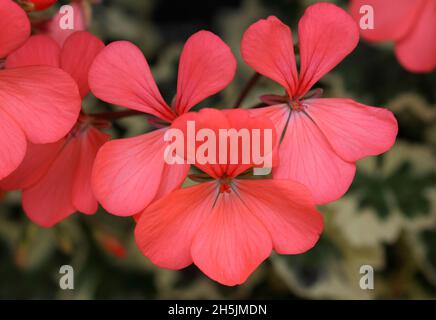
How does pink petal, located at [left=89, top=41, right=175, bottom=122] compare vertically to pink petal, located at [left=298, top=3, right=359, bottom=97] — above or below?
below

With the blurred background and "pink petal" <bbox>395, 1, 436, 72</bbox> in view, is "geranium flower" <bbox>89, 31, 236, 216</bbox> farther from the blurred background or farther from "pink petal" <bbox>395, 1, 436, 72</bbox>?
the blurred background

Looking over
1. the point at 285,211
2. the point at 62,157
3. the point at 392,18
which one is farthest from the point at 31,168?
the point at 392,18

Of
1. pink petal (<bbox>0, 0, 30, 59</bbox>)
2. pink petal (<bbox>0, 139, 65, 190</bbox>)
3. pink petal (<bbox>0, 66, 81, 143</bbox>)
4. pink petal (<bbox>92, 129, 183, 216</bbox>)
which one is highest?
pink petal (<bbox>0, 0, 30, 59</bbox>)

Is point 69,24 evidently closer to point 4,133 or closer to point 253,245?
point 4,133

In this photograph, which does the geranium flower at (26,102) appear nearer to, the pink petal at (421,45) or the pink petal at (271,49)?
the pink petal at (271,49)

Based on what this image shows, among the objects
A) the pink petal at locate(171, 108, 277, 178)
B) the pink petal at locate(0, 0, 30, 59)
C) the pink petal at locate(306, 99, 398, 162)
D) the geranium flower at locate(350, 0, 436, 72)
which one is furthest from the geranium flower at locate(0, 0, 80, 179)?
the geranium flower at locate(350, 0, 436, 72)

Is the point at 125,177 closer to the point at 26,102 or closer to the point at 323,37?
the point at 26,102
